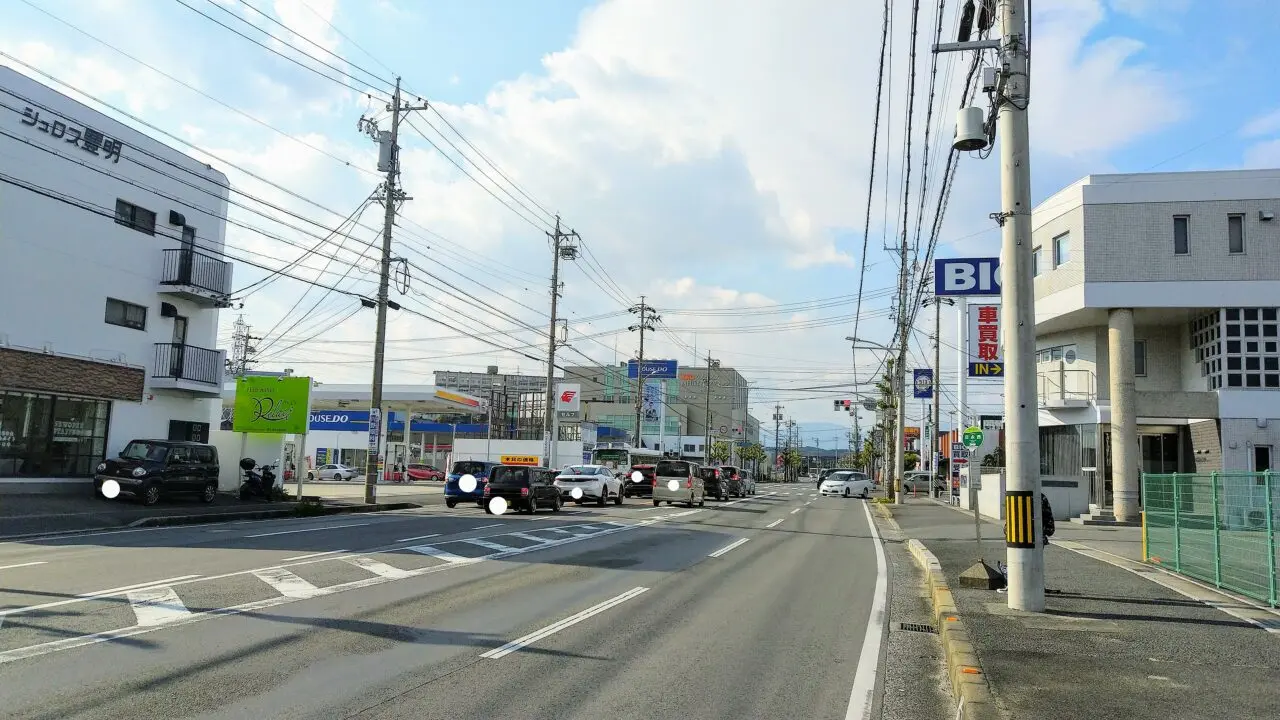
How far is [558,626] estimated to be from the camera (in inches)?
349

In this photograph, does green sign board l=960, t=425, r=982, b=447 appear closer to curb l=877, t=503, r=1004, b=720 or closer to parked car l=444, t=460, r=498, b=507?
curb l=877, t=503, r=1004, b=720

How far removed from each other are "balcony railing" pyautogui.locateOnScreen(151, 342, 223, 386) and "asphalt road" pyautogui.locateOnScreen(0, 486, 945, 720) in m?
13.5

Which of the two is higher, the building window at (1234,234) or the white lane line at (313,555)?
the building window at (1234,234)

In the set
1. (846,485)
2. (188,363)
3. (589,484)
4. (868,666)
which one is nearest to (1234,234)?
(589,484)

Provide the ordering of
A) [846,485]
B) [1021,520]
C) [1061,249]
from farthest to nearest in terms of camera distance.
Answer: [846,485]
[1061,249]
[1021,520]

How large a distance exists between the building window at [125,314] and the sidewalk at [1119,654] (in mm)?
25647

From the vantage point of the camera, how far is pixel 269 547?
1484cm

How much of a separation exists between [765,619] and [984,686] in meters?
3.73

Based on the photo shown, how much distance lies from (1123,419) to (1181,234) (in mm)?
5933

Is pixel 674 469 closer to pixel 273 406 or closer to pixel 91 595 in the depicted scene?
pixel 273 406

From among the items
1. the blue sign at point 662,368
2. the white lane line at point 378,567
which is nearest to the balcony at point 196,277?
the white lane line at point 378,567

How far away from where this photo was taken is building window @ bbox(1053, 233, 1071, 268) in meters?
28.2

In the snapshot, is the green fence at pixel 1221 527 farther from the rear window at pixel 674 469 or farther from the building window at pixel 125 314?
the building window at pixel 125 314

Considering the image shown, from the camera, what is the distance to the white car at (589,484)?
111 feet
